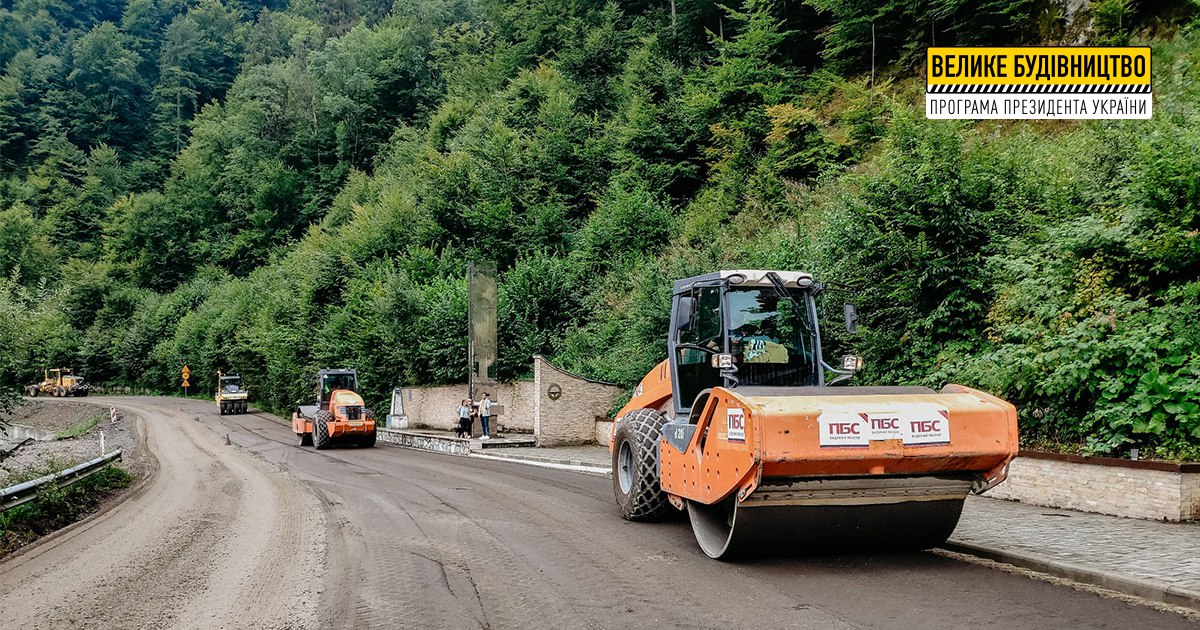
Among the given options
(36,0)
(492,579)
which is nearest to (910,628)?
(492,579)

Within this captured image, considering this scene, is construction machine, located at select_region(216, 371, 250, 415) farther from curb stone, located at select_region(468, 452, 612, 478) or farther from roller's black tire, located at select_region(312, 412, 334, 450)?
curb stone, located at select_region(468, 452, 612, 478)

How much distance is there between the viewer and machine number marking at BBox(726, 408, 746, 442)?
244 inches

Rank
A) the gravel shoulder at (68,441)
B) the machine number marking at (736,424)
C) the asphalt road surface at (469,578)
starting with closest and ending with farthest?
the asphalt road surface at (469,578) → the machine number marking at (736,424) → the gravel shoulder at (68,441)

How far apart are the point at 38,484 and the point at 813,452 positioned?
11479 millimetres

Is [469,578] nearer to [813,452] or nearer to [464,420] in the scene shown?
[813,452]

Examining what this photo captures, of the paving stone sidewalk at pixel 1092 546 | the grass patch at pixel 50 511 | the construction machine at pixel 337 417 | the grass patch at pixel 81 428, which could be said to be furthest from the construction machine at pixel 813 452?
the grass patch at pixel 81 428

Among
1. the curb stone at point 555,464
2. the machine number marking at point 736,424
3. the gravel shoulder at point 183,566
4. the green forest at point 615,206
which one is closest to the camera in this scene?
the gravel shoulder at point 183,566

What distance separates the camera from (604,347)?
24.3 metres

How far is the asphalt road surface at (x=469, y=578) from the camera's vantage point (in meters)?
5.53

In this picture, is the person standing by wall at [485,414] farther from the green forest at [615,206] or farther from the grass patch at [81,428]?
the grass patch at [81,428]

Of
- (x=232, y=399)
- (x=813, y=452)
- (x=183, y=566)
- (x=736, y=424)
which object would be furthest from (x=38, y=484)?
(x=232, y=399)

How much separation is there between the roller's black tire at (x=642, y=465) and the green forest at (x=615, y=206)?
4701mm

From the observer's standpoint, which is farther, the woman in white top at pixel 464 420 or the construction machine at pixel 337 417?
the woman in white top at pixel 464 420

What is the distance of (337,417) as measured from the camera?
977 inches
